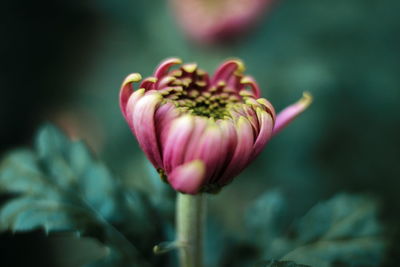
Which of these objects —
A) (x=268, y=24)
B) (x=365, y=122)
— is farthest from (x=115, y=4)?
(x=365, y=122)

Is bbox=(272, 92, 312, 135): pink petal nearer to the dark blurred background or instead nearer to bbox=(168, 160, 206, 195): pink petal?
bbox=(168, 160, 206, 195): pink petal

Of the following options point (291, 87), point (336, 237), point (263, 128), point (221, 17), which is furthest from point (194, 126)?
point (291, 87)

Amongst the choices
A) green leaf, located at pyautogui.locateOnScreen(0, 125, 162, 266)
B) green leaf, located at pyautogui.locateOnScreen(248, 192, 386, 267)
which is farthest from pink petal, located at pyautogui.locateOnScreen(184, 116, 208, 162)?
green leaf, located at pyautogui.locateOnScreen(248, 192, 386, 267)

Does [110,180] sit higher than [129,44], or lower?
lower

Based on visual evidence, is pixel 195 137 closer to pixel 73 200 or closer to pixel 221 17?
pixel 73 200

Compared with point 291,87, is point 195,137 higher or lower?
lower

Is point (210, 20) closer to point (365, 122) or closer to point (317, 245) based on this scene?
point (365, 122)
